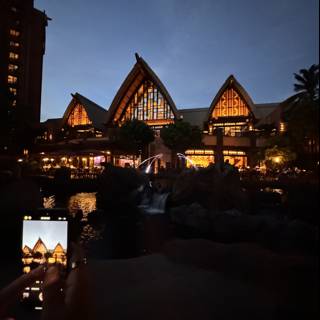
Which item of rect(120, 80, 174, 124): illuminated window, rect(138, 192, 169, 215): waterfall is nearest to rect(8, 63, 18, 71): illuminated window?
rect(120, 80, 174, 124): illuminated window

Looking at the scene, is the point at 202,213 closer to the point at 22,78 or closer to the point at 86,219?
the point at 86,219

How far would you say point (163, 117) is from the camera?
1508 inches

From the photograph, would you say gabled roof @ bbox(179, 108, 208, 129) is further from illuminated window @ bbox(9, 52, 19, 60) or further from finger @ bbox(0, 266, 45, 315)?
finger @ bbox(0, 266, 45, 315)

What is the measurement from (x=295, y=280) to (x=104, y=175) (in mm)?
13263

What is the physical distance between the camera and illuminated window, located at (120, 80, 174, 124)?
127 ft

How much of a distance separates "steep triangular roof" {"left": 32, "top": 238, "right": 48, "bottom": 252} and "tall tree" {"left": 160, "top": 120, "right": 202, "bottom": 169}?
22.8 meters

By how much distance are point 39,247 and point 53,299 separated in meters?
1.11

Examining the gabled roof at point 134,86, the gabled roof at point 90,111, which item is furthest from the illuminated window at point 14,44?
the gabled roof at point 134,86

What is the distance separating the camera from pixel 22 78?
41.6 metres

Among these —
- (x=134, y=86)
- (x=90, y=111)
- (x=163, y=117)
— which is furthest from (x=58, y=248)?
(x=90, y=111)

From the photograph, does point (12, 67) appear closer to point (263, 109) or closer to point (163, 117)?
point (163, 117)

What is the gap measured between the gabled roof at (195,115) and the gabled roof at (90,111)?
1214 centimetres

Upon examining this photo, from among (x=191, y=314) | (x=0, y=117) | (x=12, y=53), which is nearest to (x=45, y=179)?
→ (x=0, y=117)

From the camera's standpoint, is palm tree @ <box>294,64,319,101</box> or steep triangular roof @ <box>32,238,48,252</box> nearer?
palm tree @ <box>294,64,319,101</box>
